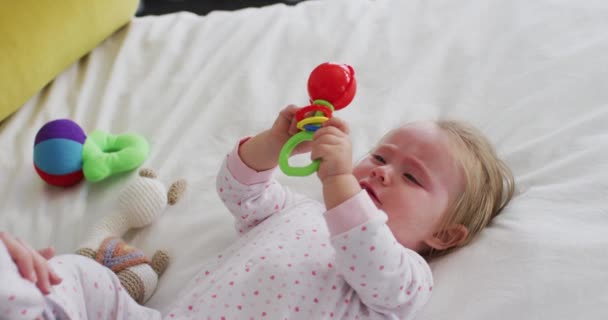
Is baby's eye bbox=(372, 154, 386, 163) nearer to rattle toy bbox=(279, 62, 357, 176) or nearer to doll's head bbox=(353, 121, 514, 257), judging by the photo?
doll's head bbox=(353, 121, 514, 257)

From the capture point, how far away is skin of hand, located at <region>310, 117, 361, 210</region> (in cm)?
75

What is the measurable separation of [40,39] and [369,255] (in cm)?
91

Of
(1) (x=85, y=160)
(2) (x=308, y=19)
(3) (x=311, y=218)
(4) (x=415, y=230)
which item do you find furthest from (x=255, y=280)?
(2) (x=308, y=19)

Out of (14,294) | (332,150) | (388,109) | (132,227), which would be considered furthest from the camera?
(388,109)

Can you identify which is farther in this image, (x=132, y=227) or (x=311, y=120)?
(x=132, y=227)

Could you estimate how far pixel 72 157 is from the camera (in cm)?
108

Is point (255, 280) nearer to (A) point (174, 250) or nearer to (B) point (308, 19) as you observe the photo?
(A) point (174, 250)

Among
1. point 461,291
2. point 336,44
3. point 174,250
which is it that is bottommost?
point 174,250

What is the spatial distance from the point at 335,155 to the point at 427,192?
21 centimetres

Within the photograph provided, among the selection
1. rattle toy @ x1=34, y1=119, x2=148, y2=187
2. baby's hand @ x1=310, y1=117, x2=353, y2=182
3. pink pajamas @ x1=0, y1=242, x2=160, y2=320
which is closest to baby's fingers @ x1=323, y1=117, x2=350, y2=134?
baby's hand @ x1=310, y1=117, x2=353, y2=182

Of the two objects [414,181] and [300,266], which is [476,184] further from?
[300,266]

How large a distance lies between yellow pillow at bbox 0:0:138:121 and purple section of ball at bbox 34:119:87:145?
0.22m

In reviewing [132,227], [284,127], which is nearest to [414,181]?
[284,127]

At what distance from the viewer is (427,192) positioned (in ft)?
2.93
